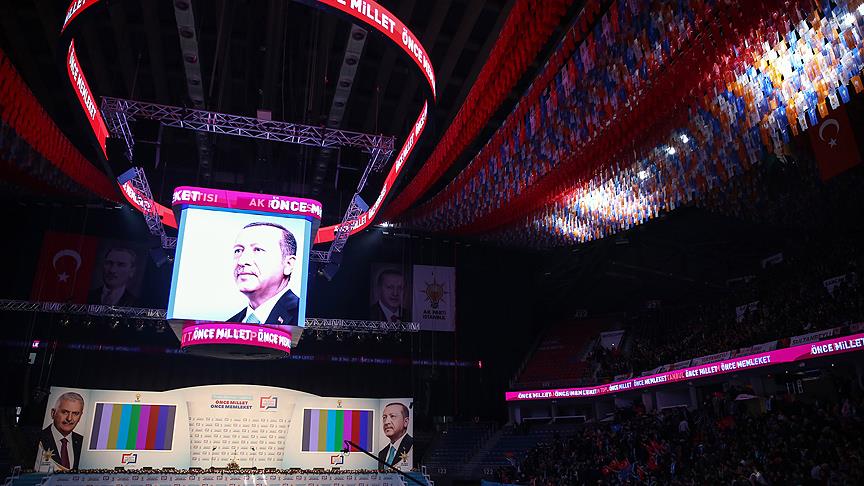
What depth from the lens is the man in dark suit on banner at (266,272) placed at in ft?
50.2

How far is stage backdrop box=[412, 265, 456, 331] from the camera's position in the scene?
2809 centimetres

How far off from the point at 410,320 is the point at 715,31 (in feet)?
67.4

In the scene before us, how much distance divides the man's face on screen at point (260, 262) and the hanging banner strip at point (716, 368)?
14751 millimetres

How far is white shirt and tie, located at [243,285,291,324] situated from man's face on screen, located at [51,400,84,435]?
1180 cm

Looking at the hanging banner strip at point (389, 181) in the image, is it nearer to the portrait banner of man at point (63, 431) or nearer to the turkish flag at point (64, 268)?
the turkish flag at point (64, 268)

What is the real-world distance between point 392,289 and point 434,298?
203cm

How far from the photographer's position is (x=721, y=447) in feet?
57.5

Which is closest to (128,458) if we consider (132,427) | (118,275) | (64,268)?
(132,427)

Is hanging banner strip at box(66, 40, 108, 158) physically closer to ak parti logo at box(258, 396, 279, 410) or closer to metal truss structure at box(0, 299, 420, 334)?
metal truss structure at box(0, 299, 420, 334)

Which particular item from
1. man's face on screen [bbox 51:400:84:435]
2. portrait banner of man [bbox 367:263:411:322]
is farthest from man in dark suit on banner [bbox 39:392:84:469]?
portrait banner of man [bbox 367:263:411:322]

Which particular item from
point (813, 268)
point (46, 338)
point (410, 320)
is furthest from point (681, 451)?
point (46, 338)

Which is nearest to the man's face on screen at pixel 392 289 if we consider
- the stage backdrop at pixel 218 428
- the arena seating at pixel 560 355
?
the stage backdrop at pixel 218 428

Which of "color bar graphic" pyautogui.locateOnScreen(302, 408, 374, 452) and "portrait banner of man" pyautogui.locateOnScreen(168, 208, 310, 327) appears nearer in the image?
"portrait banner of man" pyautogui.locateOnScreen(168, 208, 310, 327)

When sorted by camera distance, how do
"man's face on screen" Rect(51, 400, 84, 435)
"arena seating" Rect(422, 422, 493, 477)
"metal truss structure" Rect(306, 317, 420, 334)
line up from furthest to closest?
"arena seating" Rect(422, 422, 493, 477)
"metal truss structure" Rect(306, 317, 420, 334)
"man's face on screen" Rect(51, 400, 84, 435)
